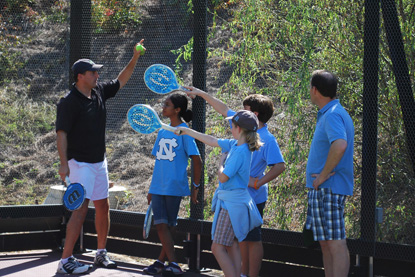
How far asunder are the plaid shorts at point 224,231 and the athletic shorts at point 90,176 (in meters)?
1.45

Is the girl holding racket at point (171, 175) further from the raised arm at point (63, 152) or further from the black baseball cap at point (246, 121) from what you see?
the black baseball cap at point (246, 121)

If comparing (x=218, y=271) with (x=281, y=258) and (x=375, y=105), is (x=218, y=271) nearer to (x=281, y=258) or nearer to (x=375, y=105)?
(x=281, y=258)

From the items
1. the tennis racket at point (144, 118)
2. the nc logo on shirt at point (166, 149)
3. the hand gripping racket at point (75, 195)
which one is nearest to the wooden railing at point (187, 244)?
the nc logo on shirt at point (166, 149)

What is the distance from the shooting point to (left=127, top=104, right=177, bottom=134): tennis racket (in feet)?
16.4

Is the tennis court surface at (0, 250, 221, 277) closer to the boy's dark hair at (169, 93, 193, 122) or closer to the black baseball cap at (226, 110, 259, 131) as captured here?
the boy's dark hair at (169, 93, 193, 122)

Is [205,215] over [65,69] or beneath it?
beneath

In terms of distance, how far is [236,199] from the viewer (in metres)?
4.34

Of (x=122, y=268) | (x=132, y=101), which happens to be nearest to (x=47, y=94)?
(x=132, y=101)

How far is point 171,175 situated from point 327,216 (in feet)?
5.26

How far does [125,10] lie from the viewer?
6426mm

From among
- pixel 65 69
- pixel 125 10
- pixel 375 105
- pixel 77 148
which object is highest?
pixel 125 10

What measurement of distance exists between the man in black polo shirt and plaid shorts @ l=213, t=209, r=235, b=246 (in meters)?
1.45

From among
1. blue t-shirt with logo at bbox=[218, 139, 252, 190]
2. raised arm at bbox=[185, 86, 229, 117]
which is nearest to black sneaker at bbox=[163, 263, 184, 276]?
blue t-shirt with logo at bbox=[218, 139, 252, 190]

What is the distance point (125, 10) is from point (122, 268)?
2.80m
